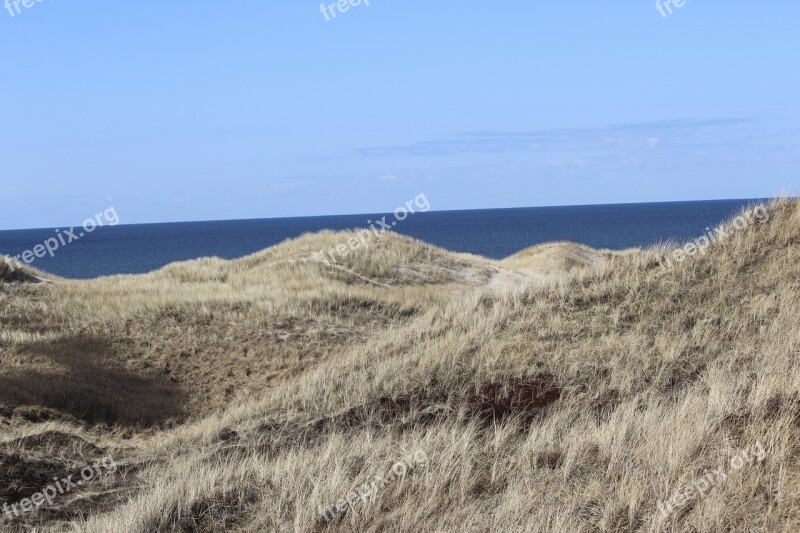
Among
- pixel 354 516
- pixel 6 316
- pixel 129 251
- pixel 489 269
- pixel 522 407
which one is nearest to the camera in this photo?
pixel 354 516

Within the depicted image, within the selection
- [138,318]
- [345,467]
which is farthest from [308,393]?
[138,318]

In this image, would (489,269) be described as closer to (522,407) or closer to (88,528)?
(522,407)

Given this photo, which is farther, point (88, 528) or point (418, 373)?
point (418, 373)

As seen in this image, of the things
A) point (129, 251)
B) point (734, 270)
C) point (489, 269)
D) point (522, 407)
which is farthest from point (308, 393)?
point (129, 251)

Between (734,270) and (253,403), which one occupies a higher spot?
(734,270)

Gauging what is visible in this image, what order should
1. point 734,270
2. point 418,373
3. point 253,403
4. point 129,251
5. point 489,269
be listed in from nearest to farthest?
point 418,373, point 253,403, point 734,270, point 489,269, point 129,251

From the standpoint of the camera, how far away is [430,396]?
1091 centimetres

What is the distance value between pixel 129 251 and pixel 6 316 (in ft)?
380

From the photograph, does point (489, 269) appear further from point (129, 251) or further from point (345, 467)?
point (129, 251)

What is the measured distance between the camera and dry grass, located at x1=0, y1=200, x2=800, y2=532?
6.20 metres

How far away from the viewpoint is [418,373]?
37.6ft

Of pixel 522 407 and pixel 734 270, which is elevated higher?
pixel 734 270

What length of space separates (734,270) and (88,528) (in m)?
11.7

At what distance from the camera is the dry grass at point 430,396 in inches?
244
